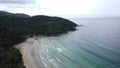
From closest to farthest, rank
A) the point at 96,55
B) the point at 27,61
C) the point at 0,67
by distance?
1. the point at 0,67
2. the point at 27,61
3. the point at 96,55

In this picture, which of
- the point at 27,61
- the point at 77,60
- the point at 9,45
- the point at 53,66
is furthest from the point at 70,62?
the point at 9,45

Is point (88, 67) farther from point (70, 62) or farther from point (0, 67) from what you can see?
point (0, 67)

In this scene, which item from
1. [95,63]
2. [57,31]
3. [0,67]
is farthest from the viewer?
[57,31]

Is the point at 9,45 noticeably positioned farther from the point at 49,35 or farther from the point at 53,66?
the point at 49,35

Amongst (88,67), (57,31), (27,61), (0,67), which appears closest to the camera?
(0,67)

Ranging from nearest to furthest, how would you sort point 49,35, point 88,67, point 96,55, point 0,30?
point 88,67, point 96,55, point 0,30, point 49,35

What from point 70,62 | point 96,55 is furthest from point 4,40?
point 96,55

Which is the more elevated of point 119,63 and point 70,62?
point 119,63

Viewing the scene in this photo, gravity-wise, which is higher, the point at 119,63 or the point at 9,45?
the point at 119,63

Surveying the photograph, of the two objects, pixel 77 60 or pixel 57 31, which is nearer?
pixel 77 60
